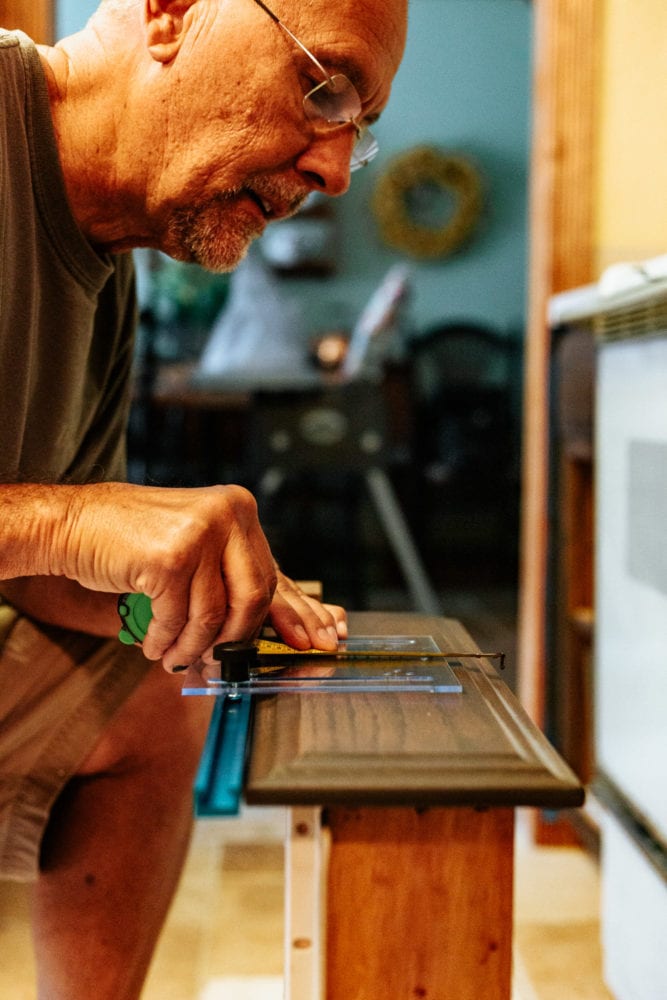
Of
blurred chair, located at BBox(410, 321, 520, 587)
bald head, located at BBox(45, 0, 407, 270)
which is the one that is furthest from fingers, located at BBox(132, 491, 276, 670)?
blurred chair, located at BBox(410, 321, 520, 587)

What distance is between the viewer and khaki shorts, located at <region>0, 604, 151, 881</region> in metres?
0.93

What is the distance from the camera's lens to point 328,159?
1019 millimetres

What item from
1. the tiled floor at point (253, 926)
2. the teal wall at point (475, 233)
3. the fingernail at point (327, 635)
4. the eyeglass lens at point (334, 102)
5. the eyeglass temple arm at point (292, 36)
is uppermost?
the teal wall at point (475, 233)

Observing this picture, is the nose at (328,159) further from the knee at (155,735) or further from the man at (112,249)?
the knee at (155,735)

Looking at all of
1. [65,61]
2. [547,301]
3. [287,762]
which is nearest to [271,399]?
[547,301]

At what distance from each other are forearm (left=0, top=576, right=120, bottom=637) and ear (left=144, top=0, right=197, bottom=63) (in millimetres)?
501

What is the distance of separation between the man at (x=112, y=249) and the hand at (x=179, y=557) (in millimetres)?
162

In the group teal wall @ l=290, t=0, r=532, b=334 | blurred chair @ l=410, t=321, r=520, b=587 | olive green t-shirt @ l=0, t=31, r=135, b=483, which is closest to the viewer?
olive green t-shirt @ l=0, t=31, r=135, b=483

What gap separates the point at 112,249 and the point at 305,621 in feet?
1.58

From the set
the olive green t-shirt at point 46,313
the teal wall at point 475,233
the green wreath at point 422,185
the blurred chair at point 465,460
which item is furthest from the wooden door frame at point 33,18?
the green wreath at point 422,185

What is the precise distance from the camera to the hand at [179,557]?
0.66 m

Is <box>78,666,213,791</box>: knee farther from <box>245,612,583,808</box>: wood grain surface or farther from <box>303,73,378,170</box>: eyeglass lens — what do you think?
<box>303,73,378,170</box>: eyeglass lens

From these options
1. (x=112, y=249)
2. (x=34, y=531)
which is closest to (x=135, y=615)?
(x=34, y=531)

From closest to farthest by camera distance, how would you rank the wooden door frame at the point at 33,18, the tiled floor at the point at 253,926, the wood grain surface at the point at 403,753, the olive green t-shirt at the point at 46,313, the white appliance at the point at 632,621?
the wood grain surface at the point at 403,753 < the olive green t-shirt at the point at 46,313 < the white appliance at the point at 632,621 < the tiled floor at the point at 253,926 < the wooden door frame at the point at 33,18
